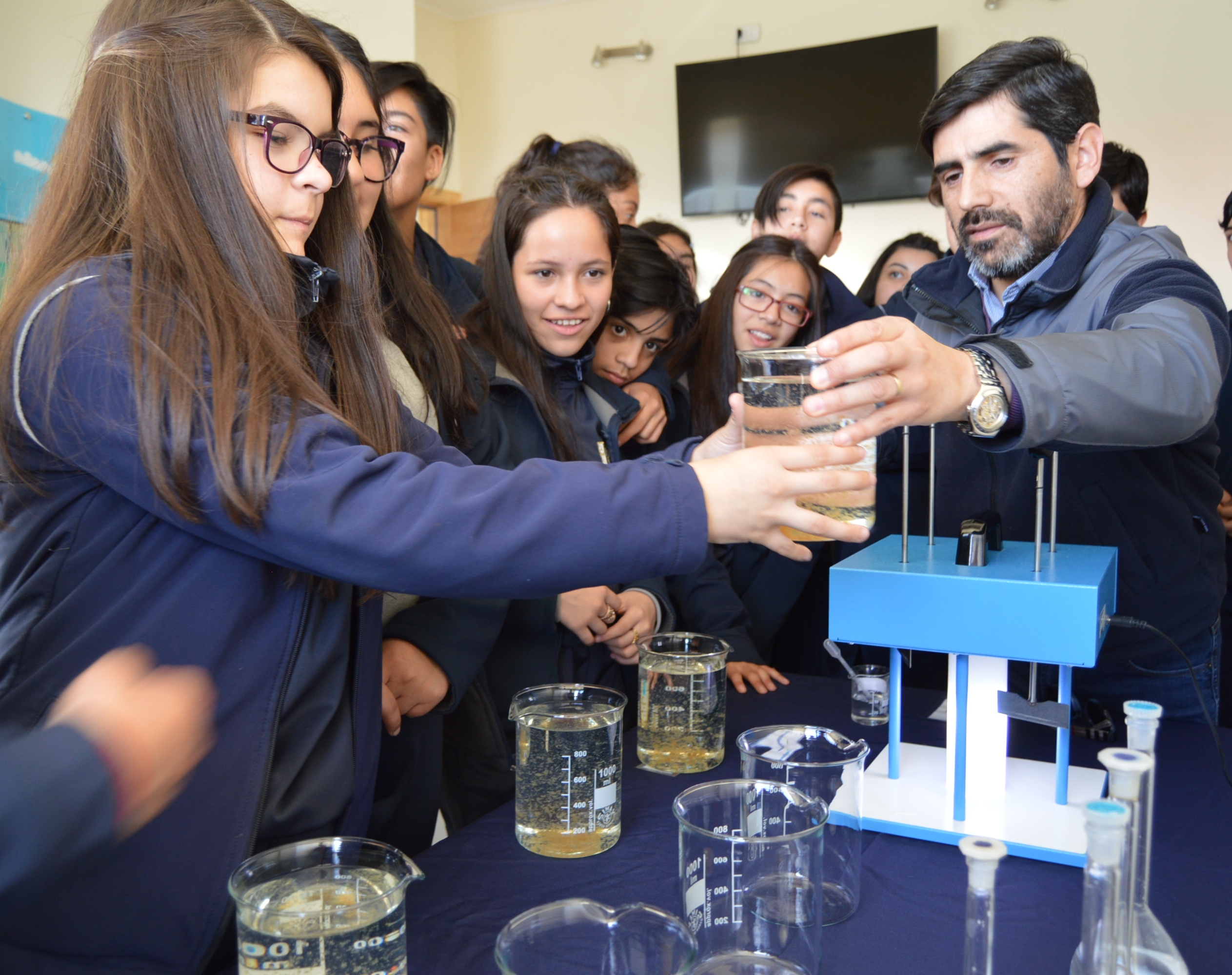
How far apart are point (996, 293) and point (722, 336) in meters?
0.79

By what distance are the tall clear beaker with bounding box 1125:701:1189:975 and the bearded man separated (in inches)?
20.7

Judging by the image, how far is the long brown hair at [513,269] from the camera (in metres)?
1.86

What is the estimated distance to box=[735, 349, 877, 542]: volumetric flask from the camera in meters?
0.89

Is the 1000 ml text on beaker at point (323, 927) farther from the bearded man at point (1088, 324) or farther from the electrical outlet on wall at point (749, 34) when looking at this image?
the electrical outlet on wall at point (749, 34)

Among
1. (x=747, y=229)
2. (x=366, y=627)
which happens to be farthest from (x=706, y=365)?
(x=747, y=229)

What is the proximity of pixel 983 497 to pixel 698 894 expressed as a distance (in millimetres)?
1156

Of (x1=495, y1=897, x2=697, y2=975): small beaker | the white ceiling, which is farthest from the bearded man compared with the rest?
the white ceiling

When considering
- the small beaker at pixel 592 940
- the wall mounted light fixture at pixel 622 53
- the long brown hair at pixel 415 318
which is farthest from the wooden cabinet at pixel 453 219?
the small beaker at pixel 592 940

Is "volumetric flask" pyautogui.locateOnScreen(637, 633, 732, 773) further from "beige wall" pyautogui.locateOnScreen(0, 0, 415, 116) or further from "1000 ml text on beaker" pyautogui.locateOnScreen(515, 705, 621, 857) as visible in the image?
"beige wall" pyautogui.locateOnScreen(0, 0, 415, 116)

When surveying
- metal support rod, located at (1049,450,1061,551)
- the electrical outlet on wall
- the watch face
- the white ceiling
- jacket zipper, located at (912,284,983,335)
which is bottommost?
metal support rod, located at (1049,450,1061,551)

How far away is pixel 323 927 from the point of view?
666 mm

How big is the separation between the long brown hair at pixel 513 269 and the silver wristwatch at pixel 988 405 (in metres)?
0.89

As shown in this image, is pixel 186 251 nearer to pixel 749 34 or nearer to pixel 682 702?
pixel 682 702

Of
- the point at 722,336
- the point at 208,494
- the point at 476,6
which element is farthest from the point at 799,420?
the point at 476,6
